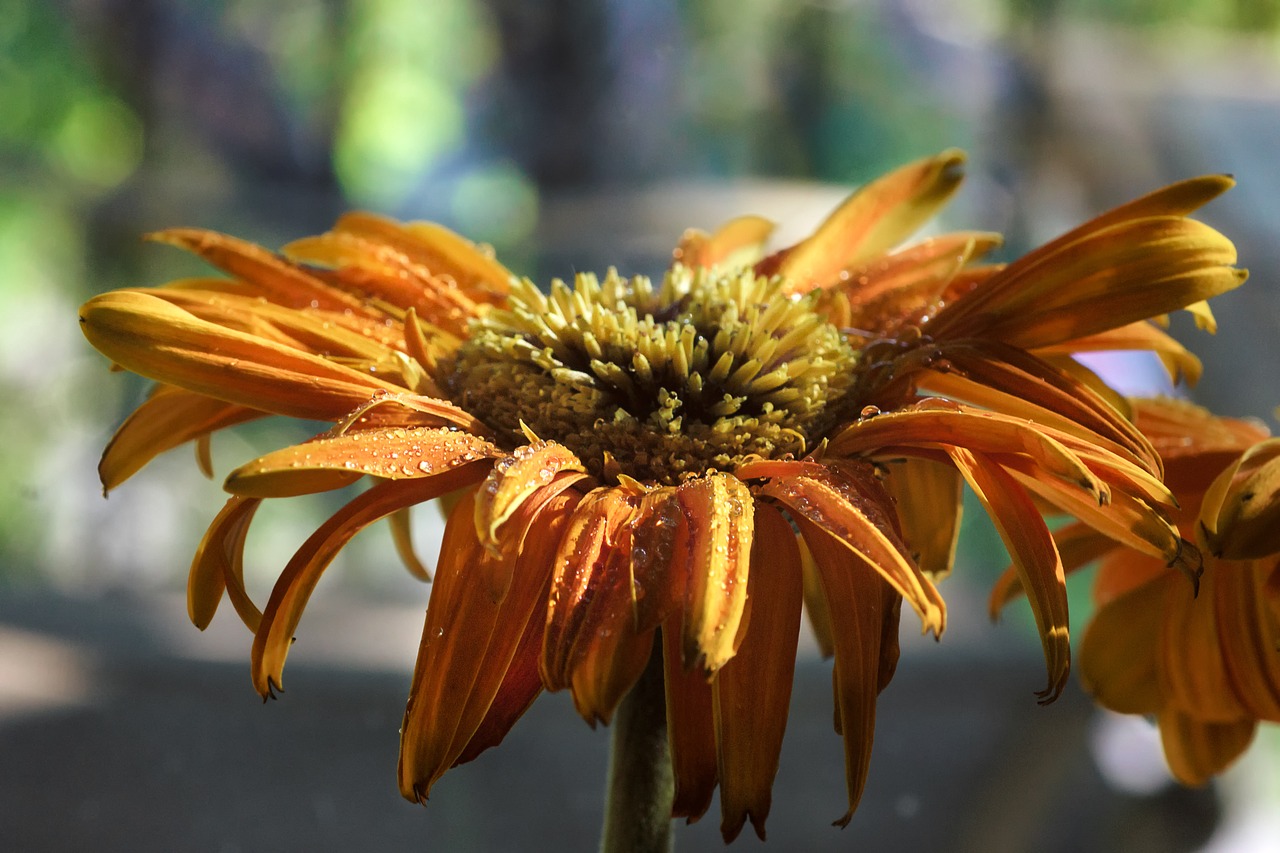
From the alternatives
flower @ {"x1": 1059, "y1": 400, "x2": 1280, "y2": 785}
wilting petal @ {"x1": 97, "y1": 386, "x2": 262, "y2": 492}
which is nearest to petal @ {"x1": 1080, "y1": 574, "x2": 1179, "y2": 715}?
flower @ {"x1": 1059, "y1": 400, "x2": 1280, "y2": 785}

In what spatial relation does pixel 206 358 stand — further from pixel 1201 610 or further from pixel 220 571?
pixel 1201 610

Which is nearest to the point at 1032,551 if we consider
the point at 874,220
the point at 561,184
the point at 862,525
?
the point at 862,525

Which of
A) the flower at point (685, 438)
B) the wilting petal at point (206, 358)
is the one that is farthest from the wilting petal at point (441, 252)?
the wilting petal at point (206, 358)

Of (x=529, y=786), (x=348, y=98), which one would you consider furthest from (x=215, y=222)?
(x=529, y=786)

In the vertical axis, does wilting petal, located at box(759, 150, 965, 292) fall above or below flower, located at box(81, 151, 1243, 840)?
above

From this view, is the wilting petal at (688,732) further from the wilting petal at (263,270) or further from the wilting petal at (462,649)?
the wilting petal at (263,270)

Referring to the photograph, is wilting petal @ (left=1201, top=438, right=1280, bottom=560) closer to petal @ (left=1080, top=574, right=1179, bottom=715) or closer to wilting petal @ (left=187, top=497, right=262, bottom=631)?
petal @ (left=1080, top=574, right=1179, bottom=715)

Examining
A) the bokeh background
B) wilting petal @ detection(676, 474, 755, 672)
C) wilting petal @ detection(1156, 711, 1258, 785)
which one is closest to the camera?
wilting petal @ detection(676, 474, 755, 672)

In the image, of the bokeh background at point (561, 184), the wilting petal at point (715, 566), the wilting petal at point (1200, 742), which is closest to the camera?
the wilting petal at point (715, 566)
